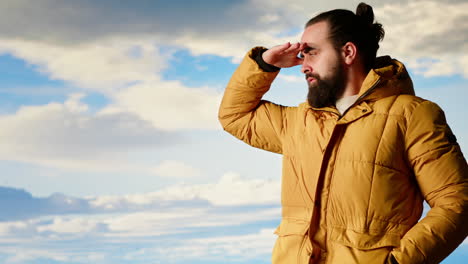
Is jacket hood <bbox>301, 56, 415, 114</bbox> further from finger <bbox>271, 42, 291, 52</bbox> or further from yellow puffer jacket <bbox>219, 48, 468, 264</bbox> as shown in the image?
finger <bbox>271, 42, 291, 52</bbox>

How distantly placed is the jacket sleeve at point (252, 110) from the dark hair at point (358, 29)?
0.45 meters

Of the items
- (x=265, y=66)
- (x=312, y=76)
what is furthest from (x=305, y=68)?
(x=265, y=66)

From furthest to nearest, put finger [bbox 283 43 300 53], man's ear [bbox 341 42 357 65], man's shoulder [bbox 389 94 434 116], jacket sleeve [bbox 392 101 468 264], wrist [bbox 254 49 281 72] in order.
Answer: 1. wrist [bbox 254 49 281 72]
2. finger [bbox 283 43 300 53]
3. man's ear [bbox 341 42 357 65]
4. man's shoulder [bbox 389 94 434 116]
5. jacket sleeve [bbox 392 101 468 264]

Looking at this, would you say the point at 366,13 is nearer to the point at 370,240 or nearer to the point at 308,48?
the point at 308,48

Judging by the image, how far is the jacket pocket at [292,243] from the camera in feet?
10.4

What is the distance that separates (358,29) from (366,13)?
12 cm

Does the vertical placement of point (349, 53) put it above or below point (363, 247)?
above

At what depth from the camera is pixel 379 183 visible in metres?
3.02

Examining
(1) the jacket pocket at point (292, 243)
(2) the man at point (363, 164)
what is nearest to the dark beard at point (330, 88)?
(2) the man at point (363, 164)

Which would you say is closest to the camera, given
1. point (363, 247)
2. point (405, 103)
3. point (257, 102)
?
point (363, 247)

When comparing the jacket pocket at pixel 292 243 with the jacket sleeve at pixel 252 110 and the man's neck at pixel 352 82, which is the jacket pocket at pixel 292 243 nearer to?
the jacket sleeve at pixel 252 110

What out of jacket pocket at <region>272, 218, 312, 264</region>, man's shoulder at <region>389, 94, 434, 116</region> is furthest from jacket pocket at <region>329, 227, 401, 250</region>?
man's shoulder at <region>389, 94, 434, 116</region>

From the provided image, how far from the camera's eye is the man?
3018mm

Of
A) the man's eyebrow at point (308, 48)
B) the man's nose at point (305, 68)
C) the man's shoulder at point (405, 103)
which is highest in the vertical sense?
the man's eyebrow at point (308, 48)
